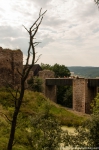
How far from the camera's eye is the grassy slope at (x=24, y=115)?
1144cm

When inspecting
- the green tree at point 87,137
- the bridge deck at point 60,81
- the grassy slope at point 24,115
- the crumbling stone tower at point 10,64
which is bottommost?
the grassy slope at point 24,115

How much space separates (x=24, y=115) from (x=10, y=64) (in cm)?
651

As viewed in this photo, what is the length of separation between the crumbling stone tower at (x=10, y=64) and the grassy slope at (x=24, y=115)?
6.10ft

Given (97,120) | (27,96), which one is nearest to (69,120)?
(27,96)

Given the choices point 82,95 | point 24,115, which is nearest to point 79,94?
point 82,95

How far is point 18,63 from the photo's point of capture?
71.9 ft

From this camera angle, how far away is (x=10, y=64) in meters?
21.6

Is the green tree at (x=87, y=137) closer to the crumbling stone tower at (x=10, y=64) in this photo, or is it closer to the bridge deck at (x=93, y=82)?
the crumbling stone tower at (x=10, y=64)

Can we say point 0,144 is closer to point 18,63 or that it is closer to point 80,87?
point 18,63

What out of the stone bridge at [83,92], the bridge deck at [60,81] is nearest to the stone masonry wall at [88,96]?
the stone bridge at [83,92]

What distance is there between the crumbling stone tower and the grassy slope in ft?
6.10

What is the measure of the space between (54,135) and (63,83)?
68.2 ft

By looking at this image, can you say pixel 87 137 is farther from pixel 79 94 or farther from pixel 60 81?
pixel 60 81

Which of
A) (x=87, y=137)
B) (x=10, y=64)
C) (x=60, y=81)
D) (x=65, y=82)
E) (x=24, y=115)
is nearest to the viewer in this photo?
(x=87, y=137)
